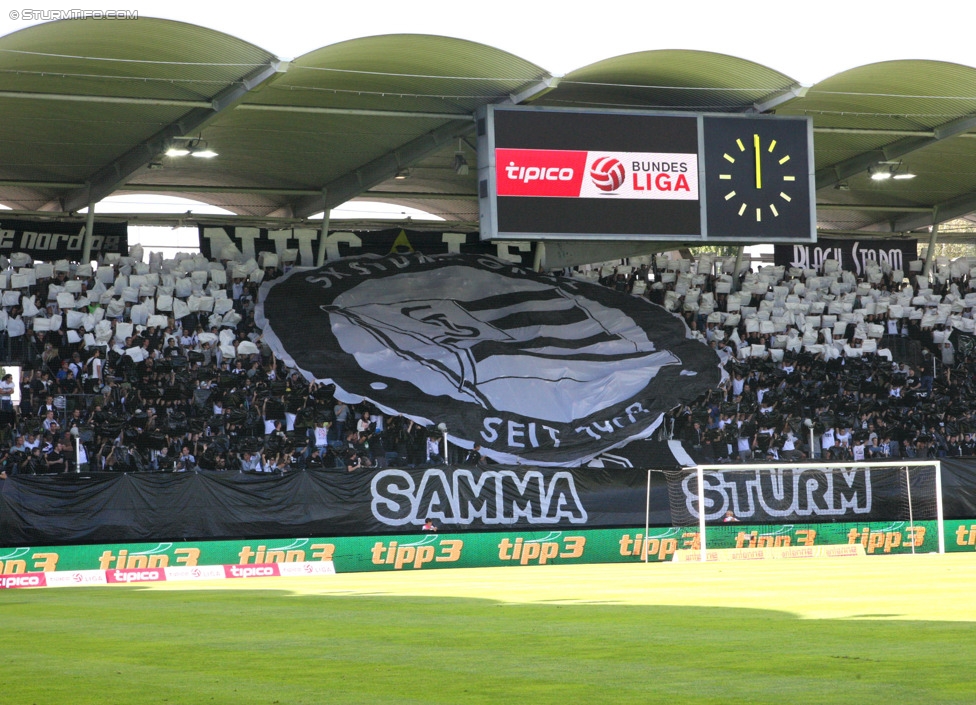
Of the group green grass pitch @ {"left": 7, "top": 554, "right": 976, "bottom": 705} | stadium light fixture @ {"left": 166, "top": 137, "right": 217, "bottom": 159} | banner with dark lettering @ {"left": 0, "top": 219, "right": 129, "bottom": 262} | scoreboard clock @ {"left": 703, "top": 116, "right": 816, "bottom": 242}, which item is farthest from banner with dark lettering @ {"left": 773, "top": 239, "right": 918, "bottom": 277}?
green grass pitch @ {"left": 7, "top": 554, "right": 976, "bottom": 705}

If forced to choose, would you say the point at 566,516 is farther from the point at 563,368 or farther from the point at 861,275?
the point at 861,275

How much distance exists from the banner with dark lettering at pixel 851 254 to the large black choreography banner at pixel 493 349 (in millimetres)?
5941

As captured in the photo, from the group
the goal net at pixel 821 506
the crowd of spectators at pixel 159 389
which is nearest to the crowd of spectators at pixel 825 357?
the goal net at pixel 821 506

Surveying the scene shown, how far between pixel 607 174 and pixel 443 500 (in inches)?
265

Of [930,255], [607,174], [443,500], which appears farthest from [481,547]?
[930,255]

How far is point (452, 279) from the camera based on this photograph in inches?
1259

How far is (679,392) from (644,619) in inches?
769

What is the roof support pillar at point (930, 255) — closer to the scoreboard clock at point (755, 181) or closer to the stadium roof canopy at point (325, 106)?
the stadium roof canopy at point (325, 106)

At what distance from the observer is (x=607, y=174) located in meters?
25.1

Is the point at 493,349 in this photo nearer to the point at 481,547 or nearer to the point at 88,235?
the point at 481,547

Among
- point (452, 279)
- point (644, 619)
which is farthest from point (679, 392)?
point (644, 619)

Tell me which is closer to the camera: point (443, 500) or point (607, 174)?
point (443, 500)

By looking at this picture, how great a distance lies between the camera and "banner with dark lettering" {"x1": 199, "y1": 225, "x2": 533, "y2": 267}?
3225 centimetres

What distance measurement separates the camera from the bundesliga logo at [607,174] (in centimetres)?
2505
